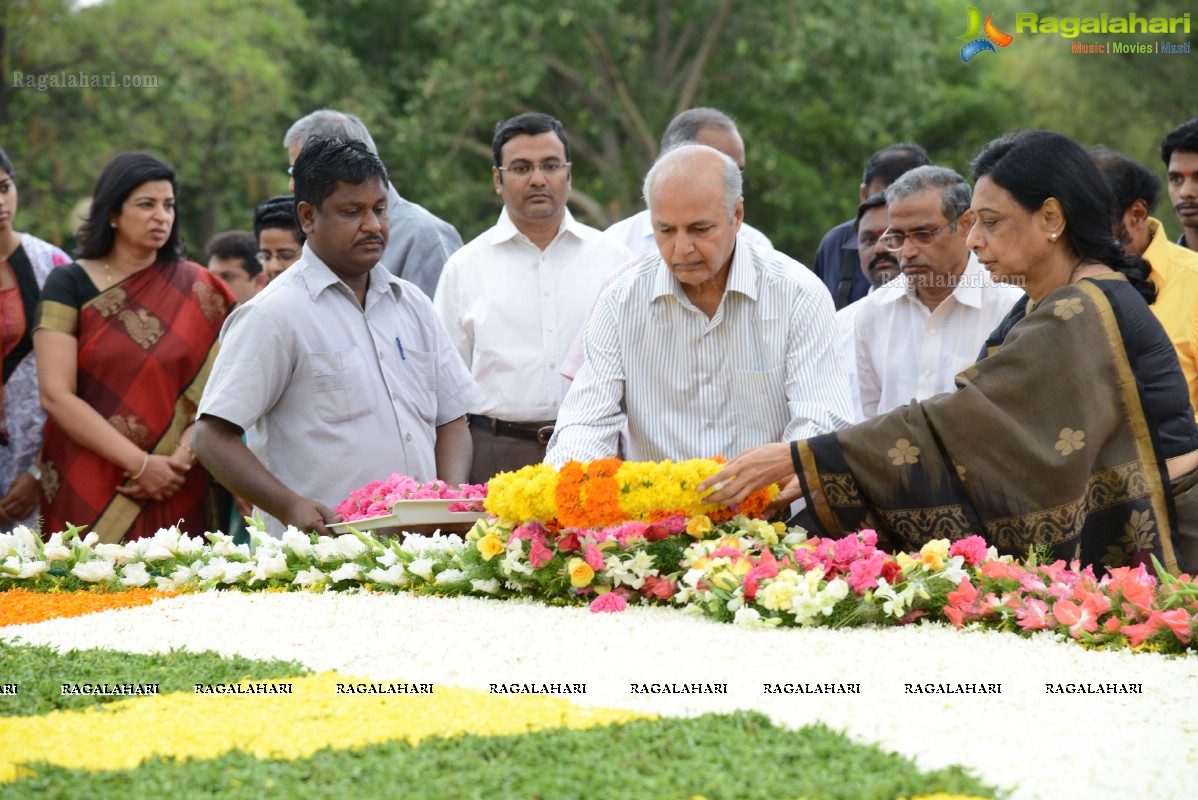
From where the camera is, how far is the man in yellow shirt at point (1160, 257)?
575cm

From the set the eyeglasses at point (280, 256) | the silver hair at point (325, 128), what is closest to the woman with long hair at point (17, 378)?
the eyeglasses at point (280, 256)

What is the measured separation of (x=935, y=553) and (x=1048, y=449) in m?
0.56

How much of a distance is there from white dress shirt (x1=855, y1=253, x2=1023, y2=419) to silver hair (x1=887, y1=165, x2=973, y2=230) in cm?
27

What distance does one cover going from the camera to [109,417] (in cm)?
658

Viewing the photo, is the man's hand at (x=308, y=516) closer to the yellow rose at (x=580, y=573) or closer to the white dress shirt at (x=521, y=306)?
the yellow rose at (x=580, y=573)

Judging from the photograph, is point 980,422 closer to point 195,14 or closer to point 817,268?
point 817,268

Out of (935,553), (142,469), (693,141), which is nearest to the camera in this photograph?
(935,553)

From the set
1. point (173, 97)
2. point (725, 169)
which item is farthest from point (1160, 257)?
point (173, 97)

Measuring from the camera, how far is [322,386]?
5402 millimetres

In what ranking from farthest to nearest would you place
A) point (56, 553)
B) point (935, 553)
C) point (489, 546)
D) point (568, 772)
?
point (56, 553) < point (489, 546) < point (935, 553) < point (568, 772)

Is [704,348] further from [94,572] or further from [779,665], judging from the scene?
[94,572]

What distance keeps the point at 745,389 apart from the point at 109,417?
10.6ft

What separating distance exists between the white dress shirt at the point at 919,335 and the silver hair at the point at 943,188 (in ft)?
0.88

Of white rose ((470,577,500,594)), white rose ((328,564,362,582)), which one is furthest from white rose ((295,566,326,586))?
white rose ((470,577,500,594))
